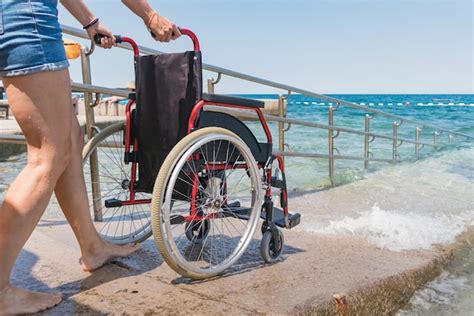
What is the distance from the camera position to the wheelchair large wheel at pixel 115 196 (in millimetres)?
1822

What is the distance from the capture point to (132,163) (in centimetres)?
175

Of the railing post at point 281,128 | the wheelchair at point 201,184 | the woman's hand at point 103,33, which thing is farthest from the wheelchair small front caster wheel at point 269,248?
the railing post at point 281,128

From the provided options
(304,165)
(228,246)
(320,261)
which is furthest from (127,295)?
(304,165)

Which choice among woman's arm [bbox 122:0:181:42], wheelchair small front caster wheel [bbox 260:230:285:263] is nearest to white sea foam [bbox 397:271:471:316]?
wheelchair small front caster wheel [bbox 260:230:285:263]

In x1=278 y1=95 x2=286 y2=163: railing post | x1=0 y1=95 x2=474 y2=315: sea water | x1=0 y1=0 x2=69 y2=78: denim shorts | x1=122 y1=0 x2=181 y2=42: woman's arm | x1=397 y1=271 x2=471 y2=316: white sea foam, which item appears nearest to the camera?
x1=0 y1=0 x2=69 y2=78: denim shorts

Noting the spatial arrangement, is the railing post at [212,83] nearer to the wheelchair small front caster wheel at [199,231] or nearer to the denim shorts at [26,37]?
the wheelchair small front caster wheel at [199,231]

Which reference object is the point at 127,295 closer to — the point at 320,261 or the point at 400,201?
the point at 320,261

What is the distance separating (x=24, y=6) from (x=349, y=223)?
6.55 ft

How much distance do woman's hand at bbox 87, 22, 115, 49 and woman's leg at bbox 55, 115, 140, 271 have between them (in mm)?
312

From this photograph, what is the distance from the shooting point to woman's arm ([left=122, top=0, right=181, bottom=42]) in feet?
5.00

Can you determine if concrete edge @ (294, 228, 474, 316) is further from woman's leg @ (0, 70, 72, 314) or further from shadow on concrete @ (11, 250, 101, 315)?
woman's leg @ (0, 70, 72, 314)

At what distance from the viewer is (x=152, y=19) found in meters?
1.53

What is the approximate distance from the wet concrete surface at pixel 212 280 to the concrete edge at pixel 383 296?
15 mm

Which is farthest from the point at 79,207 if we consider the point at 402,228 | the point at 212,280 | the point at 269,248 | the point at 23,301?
the point at 402,228
